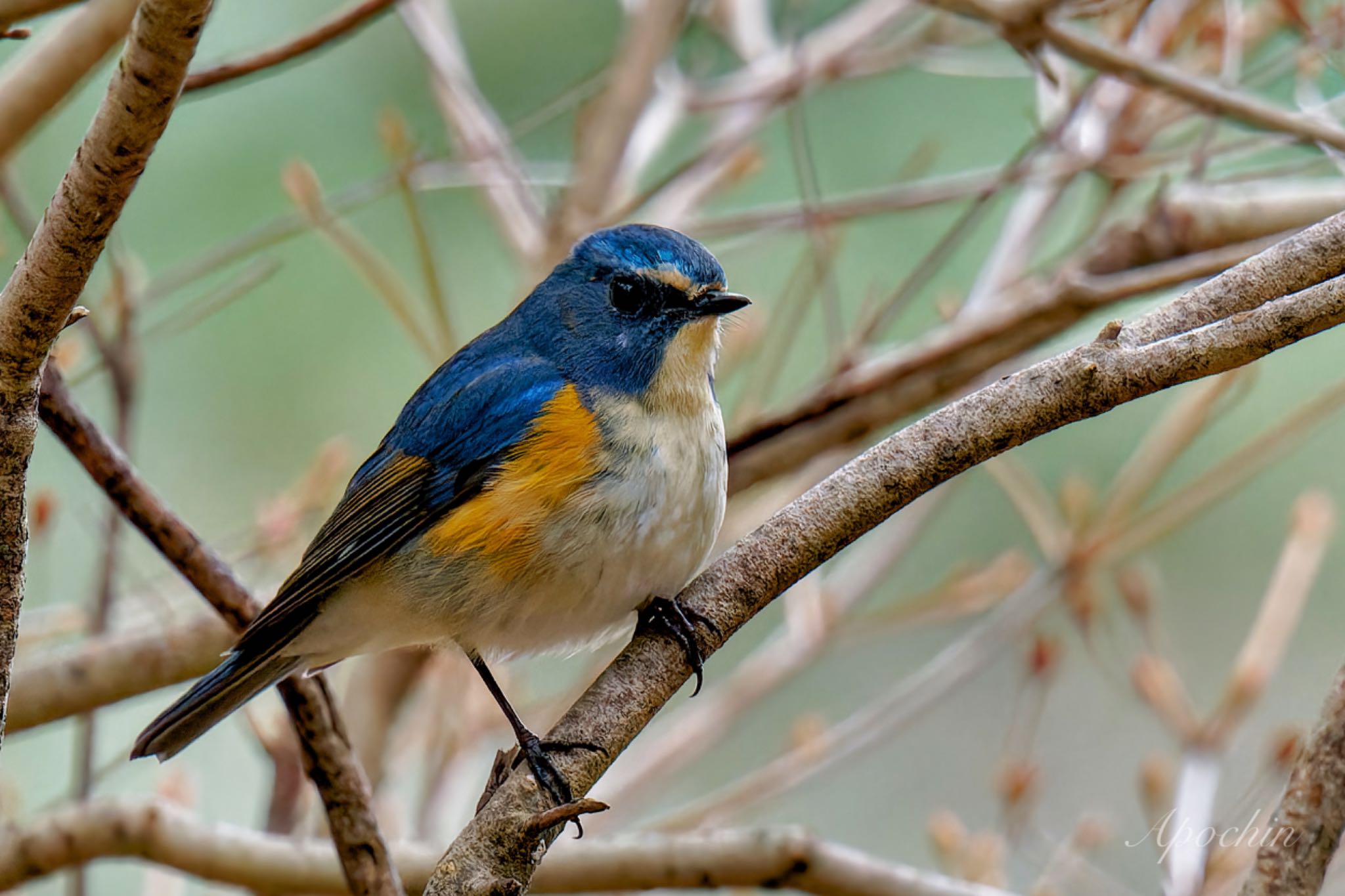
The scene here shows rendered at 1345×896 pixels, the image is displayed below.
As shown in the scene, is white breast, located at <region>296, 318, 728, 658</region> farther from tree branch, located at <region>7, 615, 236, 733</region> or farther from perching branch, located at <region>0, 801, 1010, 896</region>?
perching branch, located at <region>0, 801, 1010, 896</region>

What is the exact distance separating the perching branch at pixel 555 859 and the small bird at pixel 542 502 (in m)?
0.23

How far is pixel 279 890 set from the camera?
2.58 metres

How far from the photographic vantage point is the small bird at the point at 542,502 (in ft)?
8.76

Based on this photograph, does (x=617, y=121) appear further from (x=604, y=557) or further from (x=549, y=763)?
(x=549, y=763)

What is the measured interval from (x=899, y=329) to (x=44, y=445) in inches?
143

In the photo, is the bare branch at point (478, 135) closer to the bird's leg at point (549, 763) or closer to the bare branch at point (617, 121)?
the bare branch at point (617, 121)

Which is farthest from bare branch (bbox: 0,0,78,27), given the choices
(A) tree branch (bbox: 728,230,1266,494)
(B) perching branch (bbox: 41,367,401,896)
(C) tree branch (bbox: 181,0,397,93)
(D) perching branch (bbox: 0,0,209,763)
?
(A) tree branch (bbox: 728,230,1266,494)

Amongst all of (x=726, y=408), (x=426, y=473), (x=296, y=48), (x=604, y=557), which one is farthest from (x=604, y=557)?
(x=726, y=408)

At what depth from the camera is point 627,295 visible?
3.00 m

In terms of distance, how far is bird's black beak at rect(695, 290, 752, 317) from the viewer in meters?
2.80

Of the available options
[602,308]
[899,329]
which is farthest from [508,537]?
[899,329]

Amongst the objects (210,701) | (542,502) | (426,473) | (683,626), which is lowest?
(683,626)

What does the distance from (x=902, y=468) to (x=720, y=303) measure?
3.08 ft

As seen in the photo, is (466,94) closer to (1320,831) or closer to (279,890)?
(279,890)
